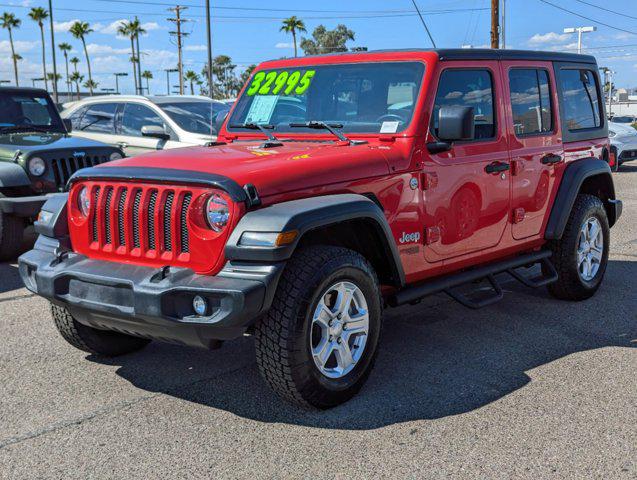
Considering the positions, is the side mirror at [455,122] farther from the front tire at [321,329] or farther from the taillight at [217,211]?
the taillight at [217,211]

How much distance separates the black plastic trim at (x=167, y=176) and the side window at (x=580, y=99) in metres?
3.35

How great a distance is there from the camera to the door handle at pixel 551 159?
5.56 m

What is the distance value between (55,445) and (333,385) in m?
1.39

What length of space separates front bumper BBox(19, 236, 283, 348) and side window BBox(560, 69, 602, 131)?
349cm

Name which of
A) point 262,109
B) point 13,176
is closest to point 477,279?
point 262,109

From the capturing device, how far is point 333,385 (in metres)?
A: 3.91

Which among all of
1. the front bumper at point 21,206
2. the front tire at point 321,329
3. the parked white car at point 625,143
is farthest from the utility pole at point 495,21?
the front tire at point 321,329

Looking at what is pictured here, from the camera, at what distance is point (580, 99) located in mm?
6188

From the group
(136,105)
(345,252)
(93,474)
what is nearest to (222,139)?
(345,252)

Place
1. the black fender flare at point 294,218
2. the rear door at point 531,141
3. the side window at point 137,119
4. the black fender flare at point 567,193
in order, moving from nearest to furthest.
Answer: the black fender flare at point 294,218
the rear door at point 531,141
the black fender flare at point 567,193
the side window at point 137,119

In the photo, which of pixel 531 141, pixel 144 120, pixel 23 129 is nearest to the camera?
pixel 531 141

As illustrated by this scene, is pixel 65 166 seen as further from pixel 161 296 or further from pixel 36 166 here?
pixel 161 296

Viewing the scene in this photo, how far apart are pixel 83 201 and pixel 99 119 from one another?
7021mm

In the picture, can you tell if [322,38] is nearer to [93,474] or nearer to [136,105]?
[136,105]
